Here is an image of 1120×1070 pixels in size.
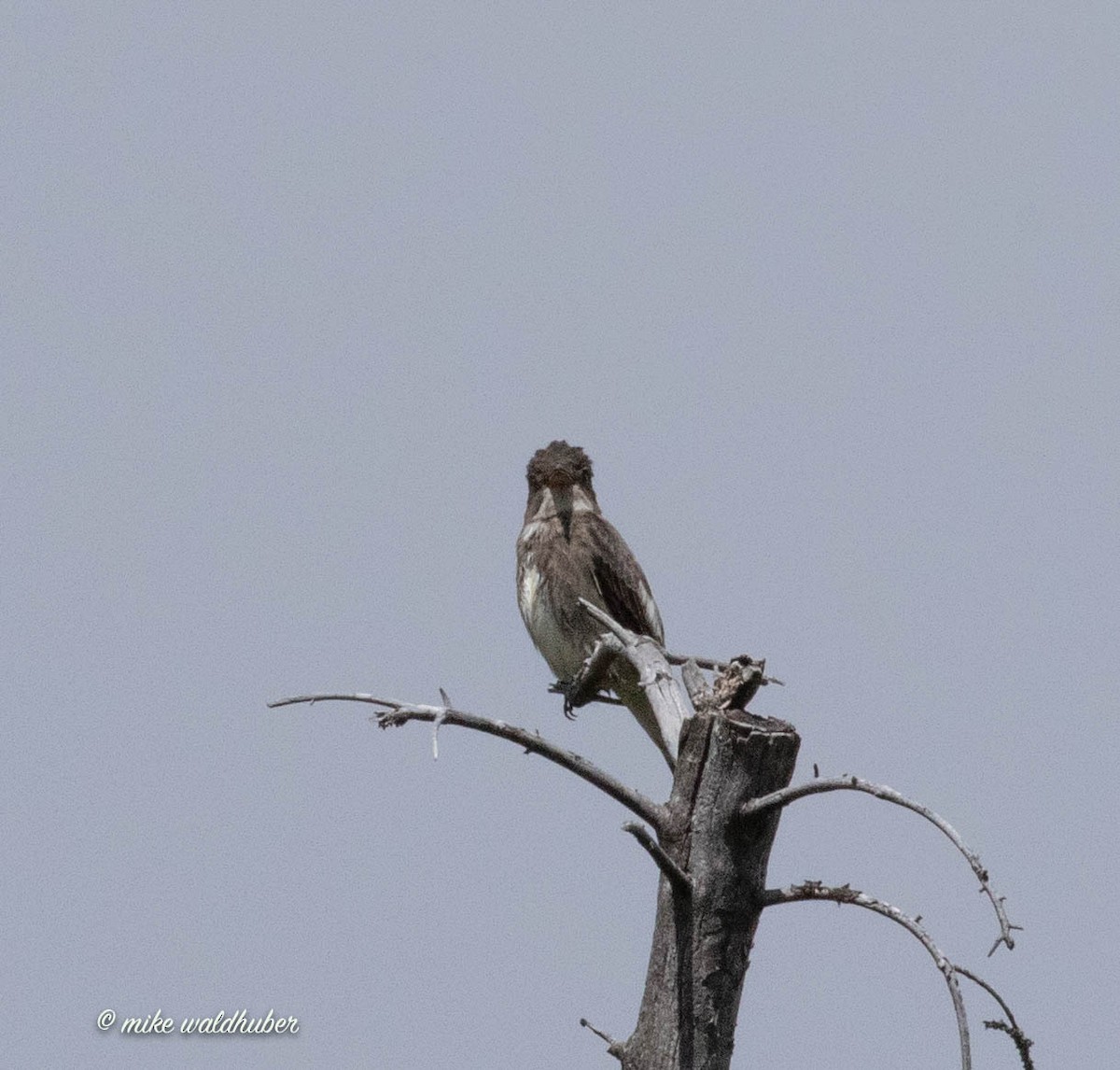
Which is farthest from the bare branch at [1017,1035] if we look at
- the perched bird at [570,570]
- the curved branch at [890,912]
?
the perched bird at [570,570]

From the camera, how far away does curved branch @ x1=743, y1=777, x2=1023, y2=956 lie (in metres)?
4.60

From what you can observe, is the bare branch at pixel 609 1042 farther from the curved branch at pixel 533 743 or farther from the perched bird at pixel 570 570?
the perched bird at pixel 570 570

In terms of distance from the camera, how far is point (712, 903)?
548 cm

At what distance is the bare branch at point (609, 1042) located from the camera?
556 cm

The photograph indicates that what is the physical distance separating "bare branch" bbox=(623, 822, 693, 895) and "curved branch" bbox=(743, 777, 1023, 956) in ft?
1.05

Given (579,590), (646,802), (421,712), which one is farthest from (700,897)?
(579,590)

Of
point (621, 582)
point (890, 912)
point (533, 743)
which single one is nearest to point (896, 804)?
point (890, 912)

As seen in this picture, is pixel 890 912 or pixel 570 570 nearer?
pixel 890 912

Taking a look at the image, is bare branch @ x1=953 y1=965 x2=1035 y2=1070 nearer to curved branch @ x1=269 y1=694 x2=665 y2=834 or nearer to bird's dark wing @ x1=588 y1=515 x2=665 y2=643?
curved branch @ x1=269 y1=694 x2=665 y2=834

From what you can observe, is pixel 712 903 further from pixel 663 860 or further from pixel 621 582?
pixel 621 582

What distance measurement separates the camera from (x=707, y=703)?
575 cm

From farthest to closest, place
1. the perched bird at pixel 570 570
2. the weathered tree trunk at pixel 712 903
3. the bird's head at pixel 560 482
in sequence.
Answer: the bird's head at pixel 560 482 < the perched bird at pixel 570 570 < the weathered tree trunk at pixel 712 903

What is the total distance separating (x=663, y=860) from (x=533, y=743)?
0.61m

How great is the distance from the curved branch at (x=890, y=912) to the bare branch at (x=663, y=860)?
32 centimetres
